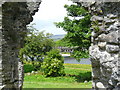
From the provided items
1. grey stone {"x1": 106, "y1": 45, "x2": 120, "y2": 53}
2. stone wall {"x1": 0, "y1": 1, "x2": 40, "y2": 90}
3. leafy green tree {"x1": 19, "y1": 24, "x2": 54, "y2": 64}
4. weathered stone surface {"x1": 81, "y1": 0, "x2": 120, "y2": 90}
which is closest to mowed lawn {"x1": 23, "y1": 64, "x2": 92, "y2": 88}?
leafy green tree {"x1": 19, "y1": 24, "x2": 54, "y2": 64}

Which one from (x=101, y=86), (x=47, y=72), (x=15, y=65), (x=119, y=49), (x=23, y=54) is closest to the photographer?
(x=119, y=49)

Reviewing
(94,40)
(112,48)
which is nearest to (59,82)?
(94,40)

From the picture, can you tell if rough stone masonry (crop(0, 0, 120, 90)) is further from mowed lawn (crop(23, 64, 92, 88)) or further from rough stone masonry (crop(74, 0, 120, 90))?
mowed lawn (crop(23, 64, 92, 88))

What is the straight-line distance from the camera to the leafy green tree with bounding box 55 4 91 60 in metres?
12.4

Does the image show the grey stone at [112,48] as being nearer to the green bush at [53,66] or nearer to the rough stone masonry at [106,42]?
the rough stone masonry at [106,42]

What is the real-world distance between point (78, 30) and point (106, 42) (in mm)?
8580

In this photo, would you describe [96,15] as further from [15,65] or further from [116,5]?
[15,65]

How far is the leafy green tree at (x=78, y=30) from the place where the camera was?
12.4 meters

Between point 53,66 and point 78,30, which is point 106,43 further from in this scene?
point 53,66

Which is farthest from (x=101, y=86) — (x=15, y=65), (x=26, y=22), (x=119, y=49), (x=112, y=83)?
(x=26, y=22)

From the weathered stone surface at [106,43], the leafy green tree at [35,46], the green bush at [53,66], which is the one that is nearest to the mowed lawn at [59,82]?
the green bush at [53,66]

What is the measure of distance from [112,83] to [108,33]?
1111 millimetres

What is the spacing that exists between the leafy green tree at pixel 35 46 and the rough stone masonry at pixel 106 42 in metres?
13.3

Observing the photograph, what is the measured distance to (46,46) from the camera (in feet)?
60.5
